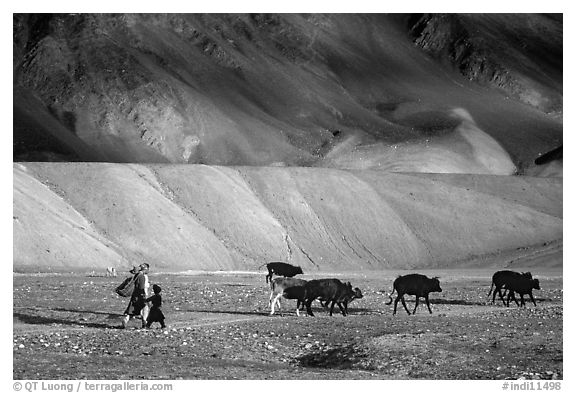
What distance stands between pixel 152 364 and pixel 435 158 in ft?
330

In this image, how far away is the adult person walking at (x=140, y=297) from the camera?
105 ft

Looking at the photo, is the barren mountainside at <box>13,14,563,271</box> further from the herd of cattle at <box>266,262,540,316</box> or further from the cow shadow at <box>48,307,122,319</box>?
the herd of cattle at <box>266,262,540,316</box>

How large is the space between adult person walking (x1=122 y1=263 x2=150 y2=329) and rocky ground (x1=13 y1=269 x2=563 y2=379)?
0.47 meters

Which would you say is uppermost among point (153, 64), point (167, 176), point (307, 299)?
point (153, 64)

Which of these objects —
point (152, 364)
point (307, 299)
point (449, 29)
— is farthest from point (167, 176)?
point (449, 29)

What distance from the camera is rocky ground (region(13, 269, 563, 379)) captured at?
2859cm

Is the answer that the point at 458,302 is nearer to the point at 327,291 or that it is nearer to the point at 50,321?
the point at 327,291

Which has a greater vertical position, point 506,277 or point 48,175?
point 48,175

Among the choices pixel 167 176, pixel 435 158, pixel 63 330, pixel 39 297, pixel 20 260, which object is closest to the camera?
pixel 63 330

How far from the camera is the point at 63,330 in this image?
32938mm

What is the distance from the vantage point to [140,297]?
32.5 metres

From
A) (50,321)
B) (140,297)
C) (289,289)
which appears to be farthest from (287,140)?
(140,297)

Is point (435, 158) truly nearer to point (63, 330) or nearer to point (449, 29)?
point (449, 29)

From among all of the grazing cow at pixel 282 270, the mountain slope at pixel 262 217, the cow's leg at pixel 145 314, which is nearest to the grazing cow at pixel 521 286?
the grazing cow at pixel 282 270
